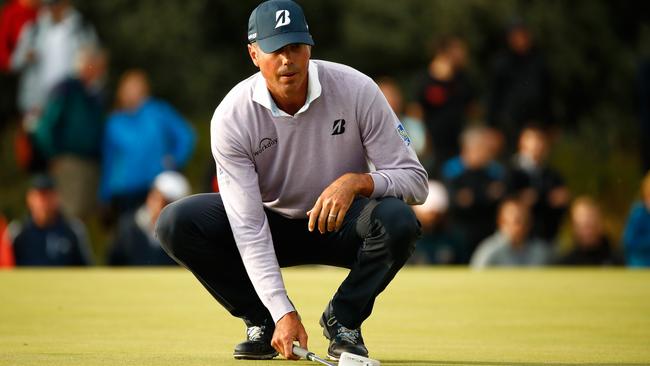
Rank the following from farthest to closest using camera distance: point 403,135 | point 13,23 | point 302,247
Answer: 1. point 13,23
2. point 302,247
3. point 403,135

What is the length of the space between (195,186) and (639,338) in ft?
56.0

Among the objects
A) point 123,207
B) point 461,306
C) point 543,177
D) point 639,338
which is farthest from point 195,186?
point 639,338

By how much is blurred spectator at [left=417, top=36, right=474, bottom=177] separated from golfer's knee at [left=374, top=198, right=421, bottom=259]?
925cm

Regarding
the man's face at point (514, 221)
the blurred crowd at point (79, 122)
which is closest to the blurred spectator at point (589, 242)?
the man's face at point (514, 221)

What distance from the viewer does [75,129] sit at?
1513cm

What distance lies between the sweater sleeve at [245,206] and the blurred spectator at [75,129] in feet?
29.2

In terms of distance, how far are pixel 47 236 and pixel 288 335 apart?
25.7ft

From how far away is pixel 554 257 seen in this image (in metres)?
13.6

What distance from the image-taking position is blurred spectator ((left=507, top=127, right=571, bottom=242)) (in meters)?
14.1

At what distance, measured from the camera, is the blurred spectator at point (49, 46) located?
15031 millimetres

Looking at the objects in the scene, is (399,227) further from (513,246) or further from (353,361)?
(513,246)

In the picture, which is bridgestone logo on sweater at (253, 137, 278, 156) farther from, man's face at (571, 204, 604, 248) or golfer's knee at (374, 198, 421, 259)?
Answer: man's face at (571, 204, 604, 248)

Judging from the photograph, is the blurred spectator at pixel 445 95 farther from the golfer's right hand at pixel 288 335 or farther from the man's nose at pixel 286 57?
the golfer's right hand at pixel 288 335

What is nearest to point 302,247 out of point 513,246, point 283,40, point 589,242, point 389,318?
point 283,40
